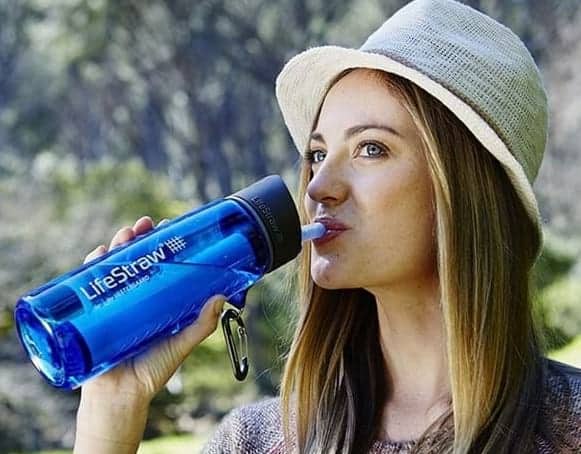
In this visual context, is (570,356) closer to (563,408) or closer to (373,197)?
(563,408)

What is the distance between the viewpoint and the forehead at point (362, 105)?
4.44 feet

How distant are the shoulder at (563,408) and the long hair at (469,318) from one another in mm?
20

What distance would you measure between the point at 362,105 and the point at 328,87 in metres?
0.12

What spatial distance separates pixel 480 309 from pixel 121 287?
1.77ft

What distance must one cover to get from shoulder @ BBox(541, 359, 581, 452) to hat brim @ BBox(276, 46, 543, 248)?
223 mm

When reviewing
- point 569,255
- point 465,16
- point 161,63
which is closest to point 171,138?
point 161,63

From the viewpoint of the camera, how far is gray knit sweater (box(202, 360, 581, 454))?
137cm

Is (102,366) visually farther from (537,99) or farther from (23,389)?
(23,389)

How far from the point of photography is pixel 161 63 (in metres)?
7.46

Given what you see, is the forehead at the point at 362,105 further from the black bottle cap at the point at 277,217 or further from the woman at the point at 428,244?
the black bottle cap at the point at 277,217

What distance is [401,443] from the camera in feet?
4.68

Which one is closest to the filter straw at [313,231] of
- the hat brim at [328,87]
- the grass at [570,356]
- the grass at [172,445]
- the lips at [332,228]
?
the lips at [332,228]

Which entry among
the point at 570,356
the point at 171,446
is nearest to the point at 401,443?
the point at 570,356

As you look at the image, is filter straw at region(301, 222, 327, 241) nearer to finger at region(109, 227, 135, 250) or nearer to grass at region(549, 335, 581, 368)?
finger at region(109, 227, 135, 250)
